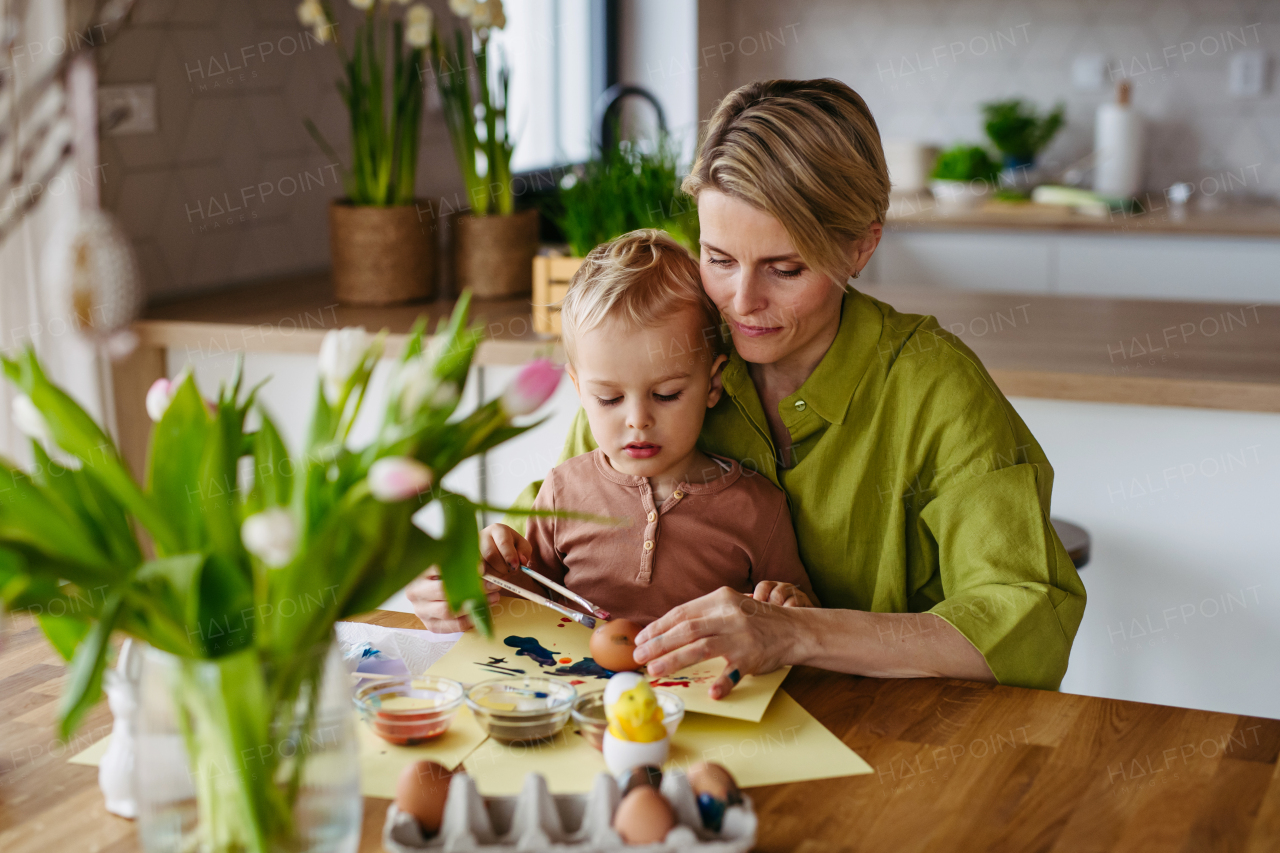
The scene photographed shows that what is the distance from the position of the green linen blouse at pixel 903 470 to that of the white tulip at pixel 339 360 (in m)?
0.71

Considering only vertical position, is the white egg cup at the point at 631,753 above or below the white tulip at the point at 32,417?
below

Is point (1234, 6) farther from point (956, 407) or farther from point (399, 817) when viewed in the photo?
point (399, 817)

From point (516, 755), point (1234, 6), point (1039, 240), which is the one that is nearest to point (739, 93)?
point (516, 755)

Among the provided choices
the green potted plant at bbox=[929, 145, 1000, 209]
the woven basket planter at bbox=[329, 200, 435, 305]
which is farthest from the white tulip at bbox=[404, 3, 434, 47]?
the green potted plant at bbox=[929, 145, 1000, 209]

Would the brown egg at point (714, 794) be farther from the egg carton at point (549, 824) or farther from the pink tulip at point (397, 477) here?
the pink tulip at point (397, 477)

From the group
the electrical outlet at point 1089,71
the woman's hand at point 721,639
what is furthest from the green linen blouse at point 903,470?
the electrical outlet at point 1089,71

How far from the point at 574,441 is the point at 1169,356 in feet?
3.48

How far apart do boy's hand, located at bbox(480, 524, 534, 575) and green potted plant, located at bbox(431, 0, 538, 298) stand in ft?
3.96

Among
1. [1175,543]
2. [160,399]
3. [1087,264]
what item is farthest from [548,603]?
[1087,264]

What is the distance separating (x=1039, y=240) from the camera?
3580mm

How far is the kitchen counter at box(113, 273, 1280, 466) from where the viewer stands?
1.88m

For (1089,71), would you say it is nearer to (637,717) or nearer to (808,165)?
(808,165)

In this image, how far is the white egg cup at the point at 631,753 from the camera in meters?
0.95

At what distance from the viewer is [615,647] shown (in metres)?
1.13
